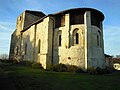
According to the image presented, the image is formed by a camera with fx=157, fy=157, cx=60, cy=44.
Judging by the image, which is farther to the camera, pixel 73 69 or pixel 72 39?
pixel 72 39

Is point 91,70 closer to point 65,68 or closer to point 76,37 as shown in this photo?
point 65,68

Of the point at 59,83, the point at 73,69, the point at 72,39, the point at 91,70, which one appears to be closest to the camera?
the point at 59,83

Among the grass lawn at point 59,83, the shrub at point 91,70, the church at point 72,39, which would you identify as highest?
the church at point 72,39

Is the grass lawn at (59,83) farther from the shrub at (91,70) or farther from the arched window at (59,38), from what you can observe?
the arched window at (59,38)

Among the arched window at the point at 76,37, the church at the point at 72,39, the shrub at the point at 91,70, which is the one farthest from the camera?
the arched window at the point at 76,37

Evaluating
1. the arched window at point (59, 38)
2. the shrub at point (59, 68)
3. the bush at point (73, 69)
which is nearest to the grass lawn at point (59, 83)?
the bush at point (73, 69)

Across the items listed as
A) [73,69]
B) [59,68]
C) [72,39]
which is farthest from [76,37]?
[59,68]

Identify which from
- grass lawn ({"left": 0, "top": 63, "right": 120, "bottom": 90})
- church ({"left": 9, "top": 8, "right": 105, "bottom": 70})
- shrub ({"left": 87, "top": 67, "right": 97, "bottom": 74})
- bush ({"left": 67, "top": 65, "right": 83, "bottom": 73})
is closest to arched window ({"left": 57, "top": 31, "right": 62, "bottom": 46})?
church ({"left": 9, "top": 8, "right": 105, "bottom": 70})

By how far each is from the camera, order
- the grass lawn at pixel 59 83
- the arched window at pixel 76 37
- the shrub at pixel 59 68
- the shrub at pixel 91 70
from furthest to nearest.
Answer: the arched window at pixel 76 37 → the shrub at pixel 59 68 → the shrub at pixel 91 70 → the grass lawn at pixel 59 83

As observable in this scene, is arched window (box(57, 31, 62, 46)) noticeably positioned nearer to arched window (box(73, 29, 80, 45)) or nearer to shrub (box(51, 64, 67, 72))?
arched window (box(73, 29, 80, 45))

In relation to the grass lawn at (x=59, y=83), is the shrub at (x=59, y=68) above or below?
above

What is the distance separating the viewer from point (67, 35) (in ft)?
81.9

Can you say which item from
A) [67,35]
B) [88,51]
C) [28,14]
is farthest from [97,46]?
[28,14]

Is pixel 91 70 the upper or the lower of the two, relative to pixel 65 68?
lower
